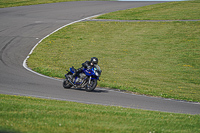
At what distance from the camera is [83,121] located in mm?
8211

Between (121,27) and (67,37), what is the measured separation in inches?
288

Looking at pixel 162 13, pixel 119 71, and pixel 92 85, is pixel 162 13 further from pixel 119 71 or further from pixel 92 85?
pixel 92 85

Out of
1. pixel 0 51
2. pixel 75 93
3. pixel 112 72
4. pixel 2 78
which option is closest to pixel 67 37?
pixel 0 51

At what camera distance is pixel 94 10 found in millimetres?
43438

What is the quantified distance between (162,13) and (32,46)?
2179cm

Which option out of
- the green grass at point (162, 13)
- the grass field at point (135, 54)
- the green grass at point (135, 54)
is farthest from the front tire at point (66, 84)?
the green grass at point (162, 13)

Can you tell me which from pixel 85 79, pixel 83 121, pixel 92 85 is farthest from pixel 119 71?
pixel 83 121

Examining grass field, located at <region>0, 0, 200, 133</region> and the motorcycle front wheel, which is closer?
grass field, located at <region>0, 0, 200, 133</region>

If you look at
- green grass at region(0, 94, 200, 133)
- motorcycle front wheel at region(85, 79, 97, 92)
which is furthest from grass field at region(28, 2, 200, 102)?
green grass at region(0, 94, 200, 133)

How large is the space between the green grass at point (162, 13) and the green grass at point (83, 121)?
98.5ft

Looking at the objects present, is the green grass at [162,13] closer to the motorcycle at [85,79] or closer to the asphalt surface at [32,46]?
the asphalt surface at [32,46]

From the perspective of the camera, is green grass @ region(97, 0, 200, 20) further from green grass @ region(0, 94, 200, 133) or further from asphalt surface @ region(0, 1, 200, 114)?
green grass @ region(0, 94, 200, 133)

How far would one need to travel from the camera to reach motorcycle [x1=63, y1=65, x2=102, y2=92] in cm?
1438

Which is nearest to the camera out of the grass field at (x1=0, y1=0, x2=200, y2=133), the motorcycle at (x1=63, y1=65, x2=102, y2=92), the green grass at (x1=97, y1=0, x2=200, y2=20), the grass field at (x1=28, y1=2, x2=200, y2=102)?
the grass field at (x1=0, y1=0, x2=200, y2=133)
